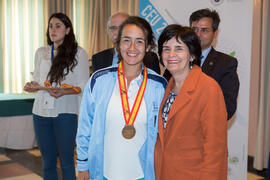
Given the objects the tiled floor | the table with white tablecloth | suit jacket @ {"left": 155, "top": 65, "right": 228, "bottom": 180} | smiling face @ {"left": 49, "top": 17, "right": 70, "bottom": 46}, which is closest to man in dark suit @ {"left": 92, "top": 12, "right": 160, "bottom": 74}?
smiling face @ {"left": 49, "top": 17, "right": 70, "bottom": 46}

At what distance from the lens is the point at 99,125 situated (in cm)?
166

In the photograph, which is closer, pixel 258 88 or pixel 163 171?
pixel 163 171

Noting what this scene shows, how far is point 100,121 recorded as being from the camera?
1.67 m

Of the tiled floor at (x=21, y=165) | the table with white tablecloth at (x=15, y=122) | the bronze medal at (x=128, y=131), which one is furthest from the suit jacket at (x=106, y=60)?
the table with white tablecloth at (x=15, y=122)

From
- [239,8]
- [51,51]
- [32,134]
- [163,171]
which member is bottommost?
[32,134]

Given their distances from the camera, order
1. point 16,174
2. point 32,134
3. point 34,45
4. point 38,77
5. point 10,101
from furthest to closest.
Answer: point 34,45 → point 32,134 → point 10,101 → point 16,174 → point 38,77

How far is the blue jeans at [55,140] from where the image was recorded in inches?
98.8

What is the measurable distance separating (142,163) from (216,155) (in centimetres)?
43

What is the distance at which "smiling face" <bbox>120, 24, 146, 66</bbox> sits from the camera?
171 centimetres

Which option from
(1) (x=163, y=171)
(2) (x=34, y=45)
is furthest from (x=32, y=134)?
(1) (x=163, y=171)

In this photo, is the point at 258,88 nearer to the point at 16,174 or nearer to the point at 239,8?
the point at 239,8

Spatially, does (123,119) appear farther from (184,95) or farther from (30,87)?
(30,87)

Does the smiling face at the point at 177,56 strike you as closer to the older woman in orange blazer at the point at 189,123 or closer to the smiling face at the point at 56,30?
the older woman in orange blazer at the point at 189,123

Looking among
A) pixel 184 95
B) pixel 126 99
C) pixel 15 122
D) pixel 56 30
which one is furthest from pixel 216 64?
pixel 15 122
